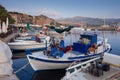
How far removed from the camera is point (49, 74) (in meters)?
15.3

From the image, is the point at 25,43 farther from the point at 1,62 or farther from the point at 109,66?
the point at 109,66

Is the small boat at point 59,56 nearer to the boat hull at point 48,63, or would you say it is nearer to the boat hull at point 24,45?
the boat hull at point 48,63

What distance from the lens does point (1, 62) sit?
11.6 meters

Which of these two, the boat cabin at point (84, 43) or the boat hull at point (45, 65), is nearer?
the boat hull at point (45, 65)

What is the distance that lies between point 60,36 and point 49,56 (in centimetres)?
411

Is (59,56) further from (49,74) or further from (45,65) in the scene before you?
(49,74)

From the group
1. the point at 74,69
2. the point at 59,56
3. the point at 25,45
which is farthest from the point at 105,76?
the point at 25,45

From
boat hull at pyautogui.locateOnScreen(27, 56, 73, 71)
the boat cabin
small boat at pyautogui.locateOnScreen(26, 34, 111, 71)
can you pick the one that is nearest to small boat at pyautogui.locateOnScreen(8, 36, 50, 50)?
the boat cabin

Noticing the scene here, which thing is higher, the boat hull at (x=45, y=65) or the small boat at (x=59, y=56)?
the small boat at (x=59, y=56)

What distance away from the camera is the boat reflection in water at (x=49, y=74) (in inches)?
578

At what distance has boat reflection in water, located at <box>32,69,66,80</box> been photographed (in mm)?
14677

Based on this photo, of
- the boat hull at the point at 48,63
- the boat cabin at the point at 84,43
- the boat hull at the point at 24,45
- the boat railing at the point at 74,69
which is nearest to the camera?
the boat railing at the point at 74,69

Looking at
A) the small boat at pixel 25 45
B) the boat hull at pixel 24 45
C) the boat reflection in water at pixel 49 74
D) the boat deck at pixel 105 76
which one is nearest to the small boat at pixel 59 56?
the boat reflection in water at pixel 49 74

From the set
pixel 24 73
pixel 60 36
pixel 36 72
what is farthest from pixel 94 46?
pixel 24 73
